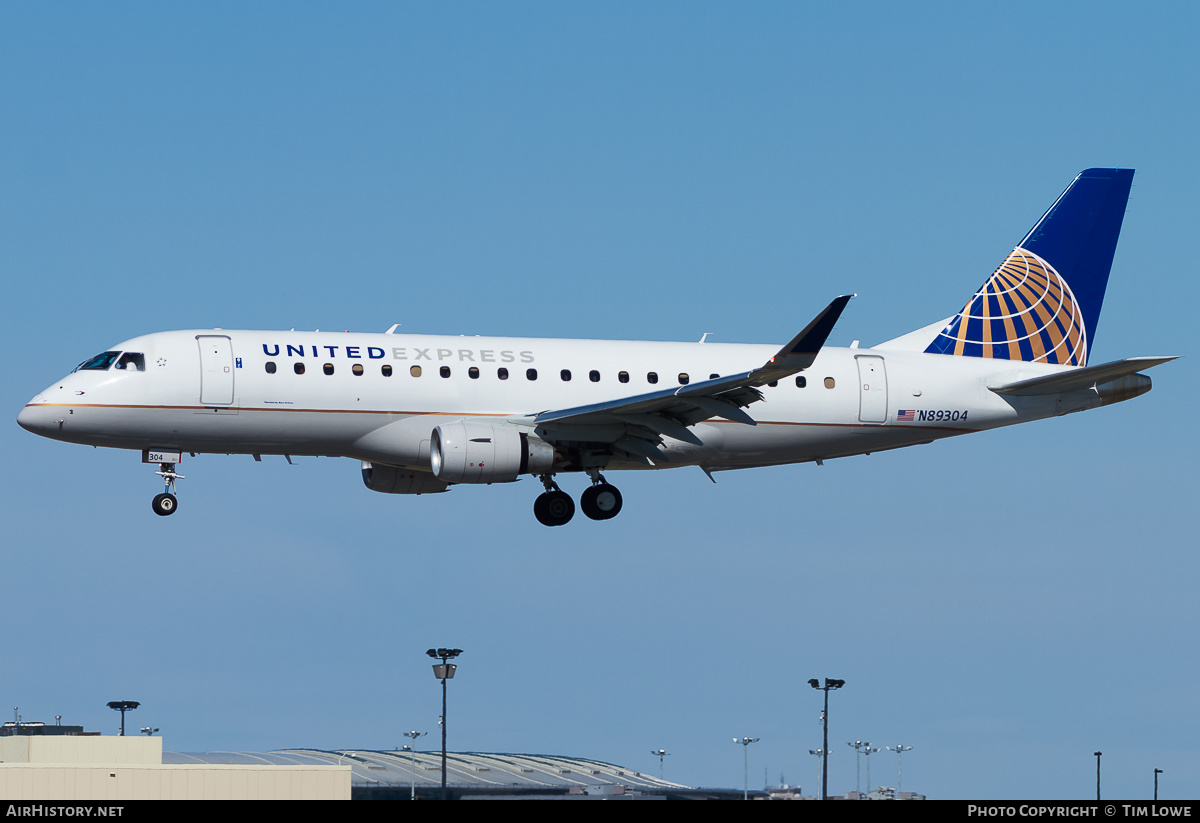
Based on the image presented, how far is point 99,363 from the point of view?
3838 centimetres

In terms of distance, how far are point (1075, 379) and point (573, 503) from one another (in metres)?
13.8

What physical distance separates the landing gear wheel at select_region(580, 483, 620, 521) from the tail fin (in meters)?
10.9

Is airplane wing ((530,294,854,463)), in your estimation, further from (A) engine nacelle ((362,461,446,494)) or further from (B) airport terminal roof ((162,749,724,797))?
(B) airport terminal roof ((162,749,724,797))

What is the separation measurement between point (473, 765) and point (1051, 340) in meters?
57.6

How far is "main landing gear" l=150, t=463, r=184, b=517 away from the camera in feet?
129

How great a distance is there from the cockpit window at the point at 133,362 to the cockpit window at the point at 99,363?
8.6 inches

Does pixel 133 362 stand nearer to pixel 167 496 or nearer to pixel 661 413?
pixel 167 496

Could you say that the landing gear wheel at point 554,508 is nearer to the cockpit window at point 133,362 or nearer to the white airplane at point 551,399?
the white airplane at point 551,399

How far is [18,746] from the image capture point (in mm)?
49438

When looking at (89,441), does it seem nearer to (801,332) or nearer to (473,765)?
(801,332)

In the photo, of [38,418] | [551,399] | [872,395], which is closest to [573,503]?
[551,399]
